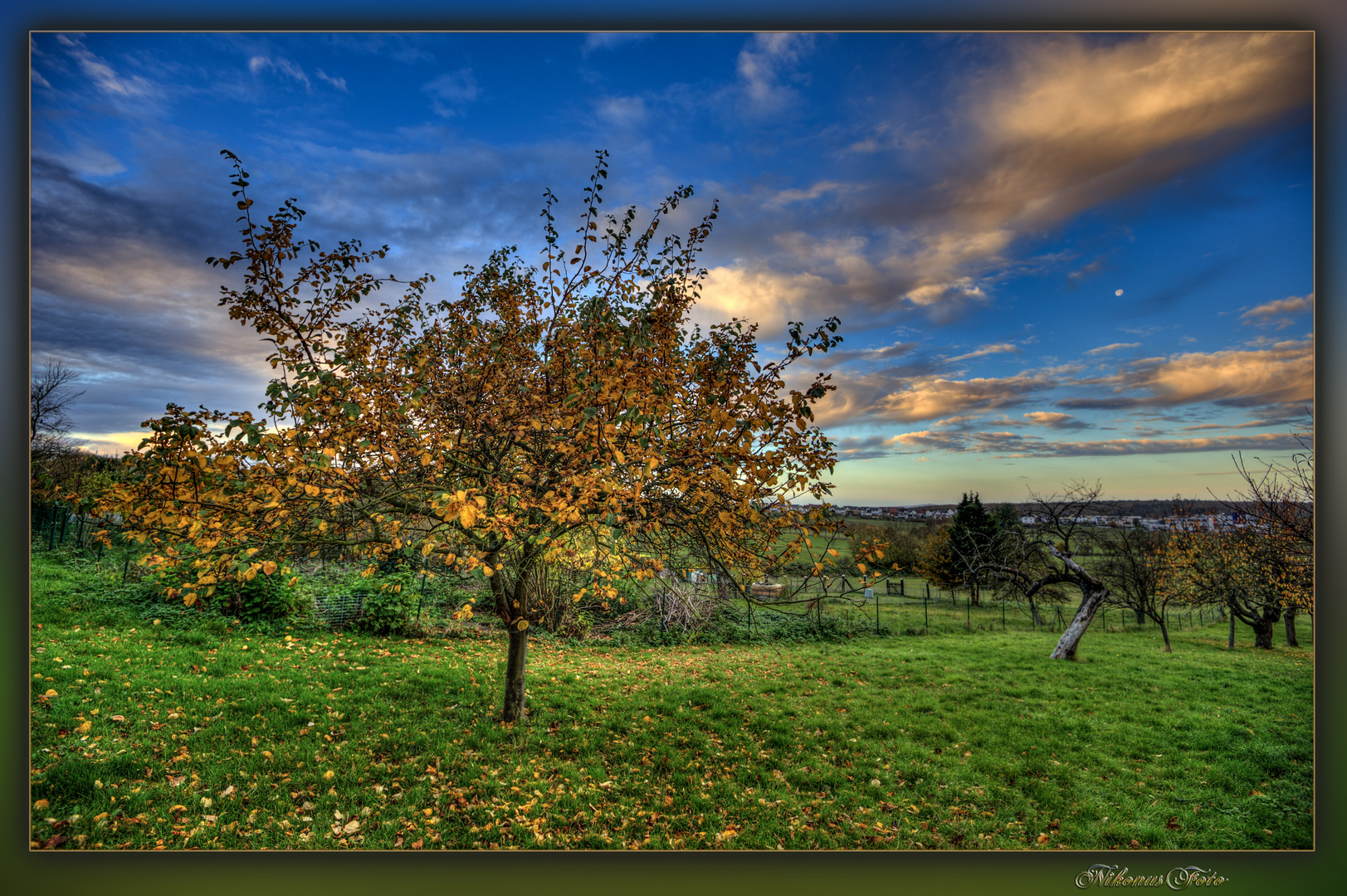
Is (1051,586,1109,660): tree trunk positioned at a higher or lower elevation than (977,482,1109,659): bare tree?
lower

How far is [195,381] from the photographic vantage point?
11.6 feet

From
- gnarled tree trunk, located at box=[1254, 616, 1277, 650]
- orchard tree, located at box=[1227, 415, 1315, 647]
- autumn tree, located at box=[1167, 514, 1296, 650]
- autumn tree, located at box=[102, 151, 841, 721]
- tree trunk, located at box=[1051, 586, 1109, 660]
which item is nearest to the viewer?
autumn tree, located at box=[102, 151, 841, 721]

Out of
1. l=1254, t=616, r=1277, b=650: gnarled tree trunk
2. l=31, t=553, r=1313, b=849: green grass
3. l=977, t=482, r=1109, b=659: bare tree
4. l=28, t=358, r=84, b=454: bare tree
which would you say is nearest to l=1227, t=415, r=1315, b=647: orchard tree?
l=31, t=553, r=1313, b=849: green grass

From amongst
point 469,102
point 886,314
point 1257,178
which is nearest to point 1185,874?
point 886,314

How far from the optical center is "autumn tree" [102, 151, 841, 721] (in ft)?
8.46

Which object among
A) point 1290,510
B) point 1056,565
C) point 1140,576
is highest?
point 1290,510

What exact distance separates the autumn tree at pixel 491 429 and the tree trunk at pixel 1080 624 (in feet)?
21.1

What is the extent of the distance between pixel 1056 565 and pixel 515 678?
24.9ft

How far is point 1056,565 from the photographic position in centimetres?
664

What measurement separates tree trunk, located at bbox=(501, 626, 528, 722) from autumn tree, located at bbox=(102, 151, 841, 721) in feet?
1.89

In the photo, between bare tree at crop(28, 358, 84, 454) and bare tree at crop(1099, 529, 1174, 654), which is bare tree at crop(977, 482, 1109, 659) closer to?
bare tree at crop(1099, 529, 1174, 654)

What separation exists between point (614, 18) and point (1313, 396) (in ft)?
17.7

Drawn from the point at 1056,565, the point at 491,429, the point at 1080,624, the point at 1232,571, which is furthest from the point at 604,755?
the point at 1232,571

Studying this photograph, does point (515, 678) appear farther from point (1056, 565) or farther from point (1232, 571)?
point (1232, 571)
